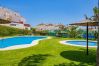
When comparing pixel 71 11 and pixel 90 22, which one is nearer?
pixel 90 22

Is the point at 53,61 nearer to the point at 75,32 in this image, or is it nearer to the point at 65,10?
the point at 75,32

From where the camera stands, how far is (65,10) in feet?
200

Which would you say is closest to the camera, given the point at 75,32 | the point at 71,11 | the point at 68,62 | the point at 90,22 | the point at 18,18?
the point at 68,62

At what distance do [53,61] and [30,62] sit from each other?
1358 mm

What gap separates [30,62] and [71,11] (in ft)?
163

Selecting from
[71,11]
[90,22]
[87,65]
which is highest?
[71,11]

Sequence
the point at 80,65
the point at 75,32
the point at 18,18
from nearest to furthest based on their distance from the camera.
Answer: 1. the point at 80,65
2. the point at 75,32
3. the point at 18,18

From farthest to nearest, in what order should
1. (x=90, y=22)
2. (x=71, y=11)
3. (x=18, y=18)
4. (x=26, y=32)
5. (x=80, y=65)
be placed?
(x=18, y=18)
(x=71, y=11)
(x=26, y=32)
(x=90, y=22)
(x=80, y=65)

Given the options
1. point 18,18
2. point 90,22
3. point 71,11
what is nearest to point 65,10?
point 71,11

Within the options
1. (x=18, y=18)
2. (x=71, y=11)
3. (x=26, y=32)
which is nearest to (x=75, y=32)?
(x=26, y=32)

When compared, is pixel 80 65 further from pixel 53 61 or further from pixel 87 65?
pixel 53 61

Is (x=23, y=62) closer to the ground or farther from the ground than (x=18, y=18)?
closer to the ground

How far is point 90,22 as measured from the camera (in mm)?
13055

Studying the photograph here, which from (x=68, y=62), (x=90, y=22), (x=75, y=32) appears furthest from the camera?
(x=75, y=32)
